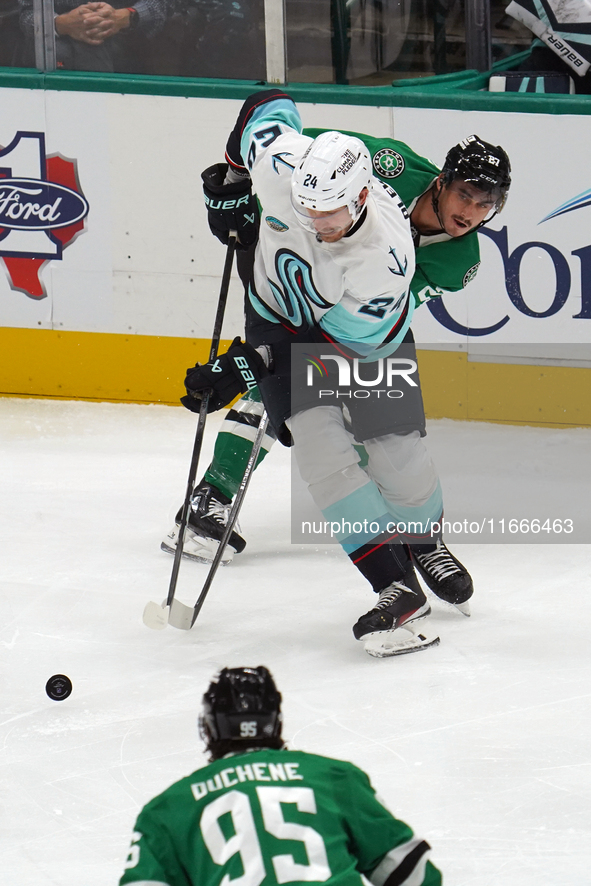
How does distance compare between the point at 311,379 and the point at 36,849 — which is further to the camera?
the point at 311,379

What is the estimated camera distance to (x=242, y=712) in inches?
49.3

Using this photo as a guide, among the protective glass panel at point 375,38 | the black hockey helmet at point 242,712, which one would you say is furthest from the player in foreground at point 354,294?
the protective glass panel at point 375,38

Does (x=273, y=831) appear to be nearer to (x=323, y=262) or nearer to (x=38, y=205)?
(x=323, y=262)

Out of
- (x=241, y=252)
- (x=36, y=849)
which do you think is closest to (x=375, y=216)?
(x=241, y=252)

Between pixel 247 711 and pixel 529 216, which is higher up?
pixel 529 216

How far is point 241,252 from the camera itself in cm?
331

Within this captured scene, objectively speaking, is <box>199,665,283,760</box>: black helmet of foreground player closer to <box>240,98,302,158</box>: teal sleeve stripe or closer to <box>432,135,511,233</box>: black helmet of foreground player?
<box>432,135,511,233</box>: black helmet of foreground player

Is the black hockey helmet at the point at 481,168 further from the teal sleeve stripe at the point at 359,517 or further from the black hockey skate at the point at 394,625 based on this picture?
the black hockey skate at the point at 394,625

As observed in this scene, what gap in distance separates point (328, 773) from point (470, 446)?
10.0 feet

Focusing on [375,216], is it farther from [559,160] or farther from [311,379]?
[559,160]

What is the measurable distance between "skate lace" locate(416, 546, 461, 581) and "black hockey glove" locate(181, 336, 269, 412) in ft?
2.10

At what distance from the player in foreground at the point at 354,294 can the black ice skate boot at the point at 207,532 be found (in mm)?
574

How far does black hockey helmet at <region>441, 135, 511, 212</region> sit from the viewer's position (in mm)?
2713

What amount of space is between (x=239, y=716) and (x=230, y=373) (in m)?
1.56
